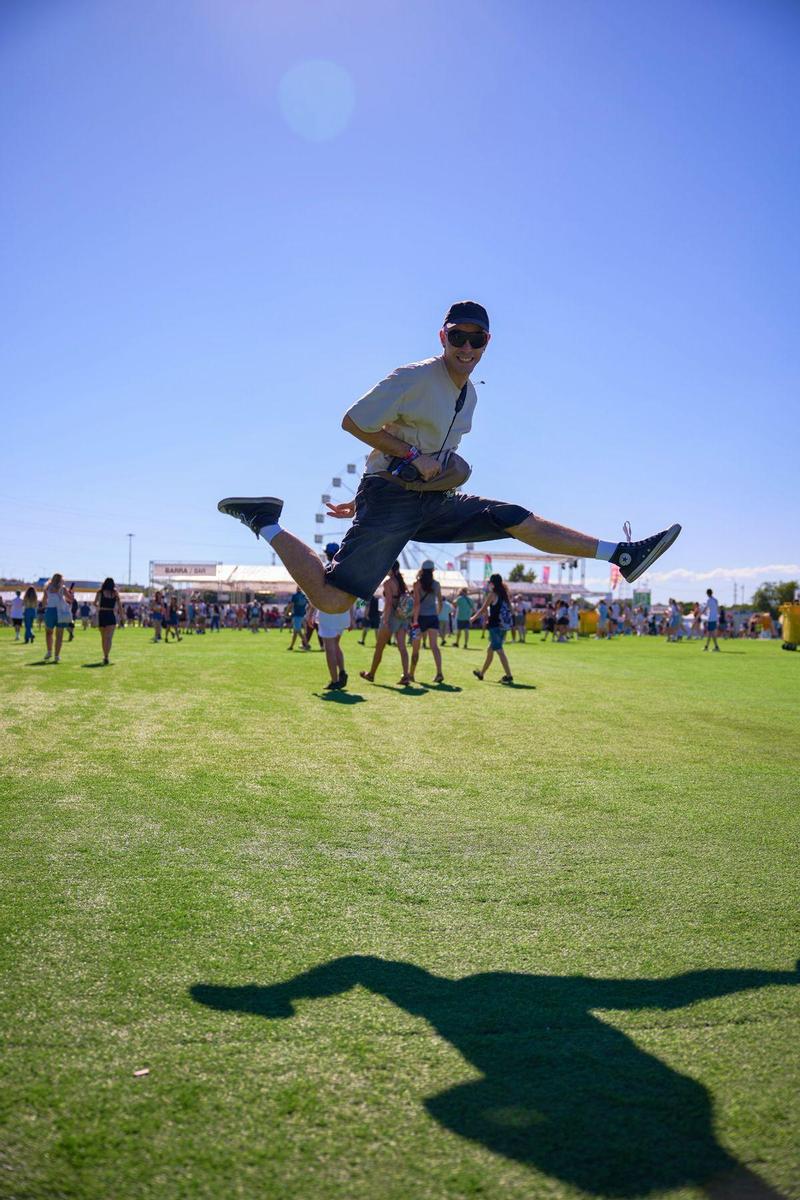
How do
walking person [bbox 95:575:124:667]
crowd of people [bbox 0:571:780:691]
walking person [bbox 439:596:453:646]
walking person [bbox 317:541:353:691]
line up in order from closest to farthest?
walking person [bbox 317:541:353:691] < crowd of people [bbox 0:571:780:691] < walking person [bbox 95:575:124:667] < walking person [bbox 439:596:453:646]

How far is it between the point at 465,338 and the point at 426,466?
737 mm

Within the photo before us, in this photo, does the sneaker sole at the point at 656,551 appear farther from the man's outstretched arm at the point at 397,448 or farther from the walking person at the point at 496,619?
the walking person at the point at 496,619


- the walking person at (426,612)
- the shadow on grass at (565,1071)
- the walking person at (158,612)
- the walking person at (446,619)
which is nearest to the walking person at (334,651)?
the walking person at (426,612)

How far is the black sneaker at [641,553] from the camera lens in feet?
18.3

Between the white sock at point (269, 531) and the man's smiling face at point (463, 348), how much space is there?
4.87ft

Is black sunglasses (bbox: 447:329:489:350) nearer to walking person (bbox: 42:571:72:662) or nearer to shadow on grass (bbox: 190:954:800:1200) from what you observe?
shadow on grass (bbox: 190:954:800:1200)

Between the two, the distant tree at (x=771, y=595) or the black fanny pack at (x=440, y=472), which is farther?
the distant tree at (x=771, y=595)

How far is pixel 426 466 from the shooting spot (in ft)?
16.8

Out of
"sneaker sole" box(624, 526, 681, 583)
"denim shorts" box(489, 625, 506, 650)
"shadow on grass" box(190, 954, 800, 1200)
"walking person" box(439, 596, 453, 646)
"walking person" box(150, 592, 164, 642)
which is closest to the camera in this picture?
"shadow on grass" box(190, 954, 800, 1200)

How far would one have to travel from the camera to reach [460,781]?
260 inches

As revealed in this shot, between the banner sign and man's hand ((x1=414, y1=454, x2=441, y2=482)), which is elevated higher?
the banner sign

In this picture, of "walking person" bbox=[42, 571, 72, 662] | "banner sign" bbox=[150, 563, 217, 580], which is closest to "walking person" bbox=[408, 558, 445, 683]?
"walking person" bbox=[42, 571, 72, 662]

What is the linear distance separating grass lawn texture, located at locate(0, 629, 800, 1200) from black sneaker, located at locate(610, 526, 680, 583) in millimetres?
1506

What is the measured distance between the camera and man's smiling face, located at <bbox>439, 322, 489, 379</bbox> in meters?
4.97
